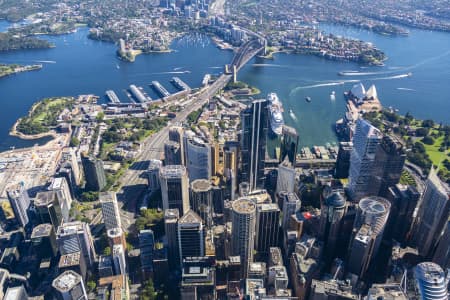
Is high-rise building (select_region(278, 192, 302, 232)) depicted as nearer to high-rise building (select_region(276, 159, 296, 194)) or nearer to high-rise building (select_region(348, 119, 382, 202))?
high-rise building (select_region(276, 159, 296, 194))

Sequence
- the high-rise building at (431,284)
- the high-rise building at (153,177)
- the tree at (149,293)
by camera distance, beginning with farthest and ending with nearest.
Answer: the high-rise building at (153,177) < the tree at (149,293) < the high-rise building at (431,284)

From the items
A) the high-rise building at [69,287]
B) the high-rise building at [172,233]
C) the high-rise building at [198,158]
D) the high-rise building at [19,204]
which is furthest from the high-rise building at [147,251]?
the high-rise building at [19,204]

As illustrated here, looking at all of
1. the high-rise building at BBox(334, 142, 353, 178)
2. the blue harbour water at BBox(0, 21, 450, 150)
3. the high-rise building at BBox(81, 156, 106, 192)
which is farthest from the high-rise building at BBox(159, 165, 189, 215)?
the blue harbour water at BBox(0, 21, 450, 150)

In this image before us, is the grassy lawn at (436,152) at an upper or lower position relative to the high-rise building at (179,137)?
lower

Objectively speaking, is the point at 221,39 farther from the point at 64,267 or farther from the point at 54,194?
the point at 64,267

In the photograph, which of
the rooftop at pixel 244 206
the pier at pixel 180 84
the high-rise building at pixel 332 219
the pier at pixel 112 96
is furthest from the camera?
the pier at pixel 180 84

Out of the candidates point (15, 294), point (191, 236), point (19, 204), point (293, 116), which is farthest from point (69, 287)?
point (293, 116)

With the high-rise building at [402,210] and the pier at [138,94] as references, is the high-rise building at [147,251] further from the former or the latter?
the pier at [138,94]
